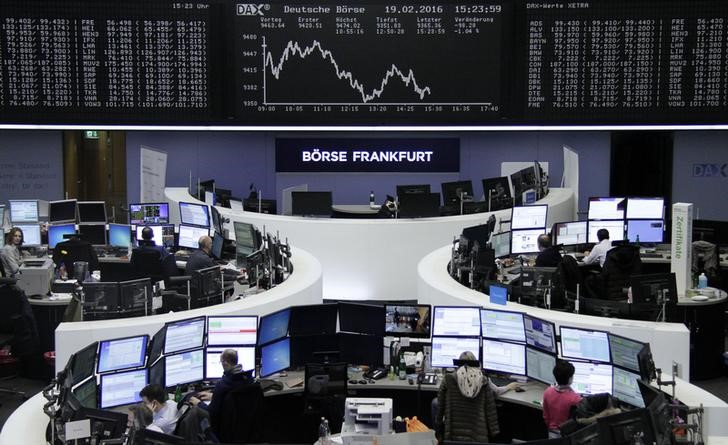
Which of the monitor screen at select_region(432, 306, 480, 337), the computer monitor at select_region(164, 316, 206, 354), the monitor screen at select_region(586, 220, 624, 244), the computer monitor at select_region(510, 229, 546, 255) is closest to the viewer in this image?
the computer monitor at select_region(164, 316, 206, 354)

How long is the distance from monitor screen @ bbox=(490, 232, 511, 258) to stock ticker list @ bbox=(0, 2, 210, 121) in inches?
165

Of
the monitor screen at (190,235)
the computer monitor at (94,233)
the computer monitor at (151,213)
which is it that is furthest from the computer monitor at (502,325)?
the computer monitor at (151,213)

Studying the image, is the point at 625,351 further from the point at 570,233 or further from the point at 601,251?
the point at 570,233

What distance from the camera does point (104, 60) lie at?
28.4 ft

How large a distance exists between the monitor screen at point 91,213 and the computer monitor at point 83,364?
731 centimetres

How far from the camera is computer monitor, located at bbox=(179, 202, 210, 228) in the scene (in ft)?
40.9

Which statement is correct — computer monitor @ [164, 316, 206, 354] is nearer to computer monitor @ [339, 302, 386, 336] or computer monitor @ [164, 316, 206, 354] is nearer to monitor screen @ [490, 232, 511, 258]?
computer monitor @ [339, 302, 386, 336]

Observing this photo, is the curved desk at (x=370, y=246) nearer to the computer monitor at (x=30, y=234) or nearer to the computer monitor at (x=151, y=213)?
the computer monitor at (x=151, y=213)

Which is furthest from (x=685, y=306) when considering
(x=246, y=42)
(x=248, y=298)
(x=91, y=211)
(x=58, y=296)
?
(x=91, y=211)

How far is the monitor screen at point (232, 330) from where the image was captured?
7250mm

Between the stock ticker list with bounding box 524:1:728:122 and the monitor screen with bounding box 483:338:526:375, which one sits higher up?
the stock ticker list with bounding box 524:1:728:122

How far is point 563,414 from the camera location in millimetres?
6422

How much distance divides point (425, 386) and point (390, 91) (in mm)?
2741

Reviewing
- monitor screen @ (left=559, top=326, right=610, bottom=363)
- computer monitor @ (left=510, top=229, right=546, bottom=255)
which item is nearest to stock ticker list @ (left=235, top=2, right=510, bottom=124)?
monitor screen @ (left=559, top=326, right=610, bottom=363)
